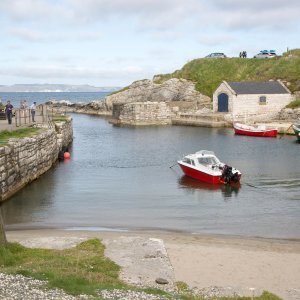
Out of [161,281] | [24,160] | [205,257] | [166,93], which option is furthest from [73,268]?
[166,93]

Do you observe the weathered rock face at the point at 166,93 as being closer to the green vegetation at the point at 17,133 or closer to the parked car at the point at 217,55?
the parked car at the point at 217,55

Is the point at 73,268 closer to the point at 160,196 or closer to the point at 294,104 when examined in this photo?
the point at 160,196

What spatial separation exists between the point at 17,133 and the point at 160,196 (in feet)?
37.5

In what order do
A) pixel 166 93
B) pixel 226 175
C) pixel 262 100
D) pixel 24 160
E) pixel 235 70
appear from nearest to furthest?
pixel 24 160
pixel 226 175
pixel 262 100
pixel 166 93
pixel 235 70

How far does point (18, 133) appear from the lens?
34.7 m

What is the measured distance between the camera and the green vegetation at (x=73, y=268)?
508 inches

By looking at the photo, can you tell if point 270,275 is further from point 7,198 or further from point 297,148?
point 297,148

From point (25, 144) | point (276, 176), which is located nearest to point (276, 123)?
point (276, 176)


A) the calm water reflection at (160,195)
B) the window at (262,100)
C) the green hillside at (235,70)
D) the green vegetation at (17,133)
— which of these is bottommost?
the calm water reflection at (160,195)

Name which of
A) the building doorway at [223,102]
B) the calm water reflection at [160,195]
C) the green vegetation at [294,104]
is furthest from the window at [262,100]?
the calm water reflection at [160,195]

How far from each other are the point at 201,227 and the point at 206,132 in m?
45.6

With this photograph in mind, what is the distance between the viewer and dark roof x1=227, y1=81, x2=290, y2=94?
3036 inches

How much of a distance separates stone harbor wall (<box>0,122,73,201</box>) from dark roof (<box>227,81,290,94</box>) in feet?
141

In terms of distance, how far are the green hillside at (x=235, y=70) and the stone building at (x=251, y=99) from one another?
29.3 feet
